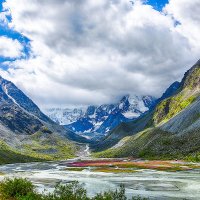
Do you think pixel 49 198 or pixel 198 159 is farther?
pixel 198 159

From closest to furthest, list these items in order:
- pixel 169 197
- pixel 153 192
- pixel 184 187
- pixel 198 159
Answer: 1. pixel 169 197
2. pixel 153 192
3. pixel 184 187
4. pixel 198 159

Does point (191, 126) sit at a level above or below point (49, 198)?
above

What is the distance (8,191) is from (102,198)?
10.9 meters

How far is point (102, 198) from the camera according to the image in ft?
92.8

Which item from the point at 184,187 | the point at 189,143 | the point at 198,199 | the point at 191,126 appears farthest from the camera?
the point at 191,126

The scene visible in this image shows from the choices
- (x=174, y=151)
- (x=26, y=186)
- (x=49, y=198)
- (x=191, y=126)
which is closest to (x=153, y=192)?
(x=26, y=186)

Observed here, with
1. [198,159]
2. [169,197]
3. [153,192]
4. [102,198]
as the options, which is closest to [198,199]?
[169,197]

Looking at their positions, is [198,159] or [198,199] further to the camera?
[198,159]

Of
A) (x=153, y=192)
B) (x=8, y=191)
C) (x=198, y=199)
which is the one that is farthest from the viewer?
(x=153, y=192)

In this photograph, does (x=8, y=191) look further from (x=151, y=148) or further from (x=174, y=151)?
(x=151, y=148)

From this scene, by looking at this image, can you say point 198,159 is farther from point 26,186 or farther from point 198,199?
point 26,186

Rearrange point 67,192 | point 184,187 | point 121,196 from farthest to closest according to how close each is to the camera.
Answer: point 184,187 < point 67,192 < point 121,196

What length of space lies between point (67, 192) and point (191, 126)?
530ft

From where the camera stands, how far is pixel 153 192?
49438 mm
